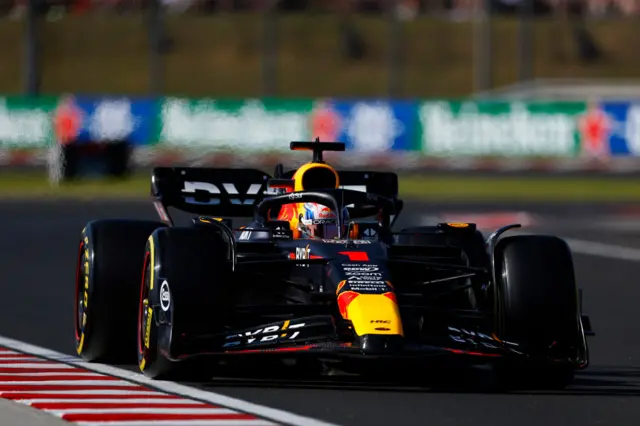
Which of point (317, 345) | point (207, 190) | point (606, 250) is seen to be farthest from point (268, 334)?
point (606, 250)

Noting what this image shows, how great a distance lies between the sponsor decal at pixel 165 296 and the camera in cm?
937

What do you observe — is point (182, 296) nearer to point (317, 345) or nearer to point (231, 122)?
point (317, 345)

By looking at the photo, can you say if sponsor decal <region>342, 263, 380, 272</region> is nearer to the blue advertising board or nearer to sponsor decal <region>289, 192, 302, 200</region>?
sponsor decal <region>289, 192, 302, 200</region>

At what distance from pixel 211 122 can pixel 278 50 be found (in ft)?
80.9

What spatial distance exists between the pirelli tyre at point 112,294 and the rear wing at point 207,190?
1407mm

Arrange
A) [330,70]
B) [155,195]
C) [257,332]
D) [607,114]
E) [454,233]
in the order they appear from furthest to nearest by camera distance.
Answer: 1. [330,70]
2. [607,114]
3. [155,195]
4. [454,233]
5. [257,332]

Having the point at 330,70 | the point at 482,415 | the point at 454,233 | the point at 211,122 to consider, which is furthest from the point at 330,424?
the point at 330,70

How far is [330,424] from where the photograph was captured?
27.0 ft

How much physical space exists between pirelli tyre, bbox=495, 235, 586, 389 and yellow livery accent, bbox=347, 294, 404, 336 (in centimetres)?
83

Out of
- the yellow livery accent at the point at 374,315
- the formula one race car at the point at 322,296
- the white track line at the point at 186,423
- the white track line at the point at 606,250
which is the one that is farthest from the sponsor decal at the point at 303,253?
the white track line at the point at 606,250

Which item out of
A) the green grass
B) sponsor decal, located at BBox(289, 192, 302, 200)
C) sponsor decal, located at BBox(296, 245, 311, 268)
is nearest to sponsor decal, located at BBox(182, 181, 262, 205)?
sponsor decal, located at BBox(289, 192, 302, 200)

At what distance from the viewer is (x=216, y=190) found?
40.4 ft

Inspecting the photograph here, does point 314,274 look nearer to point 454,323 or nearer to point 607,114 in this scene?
point 454,323

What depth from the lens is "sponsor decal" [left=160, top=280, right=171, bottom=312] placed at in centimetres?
937
